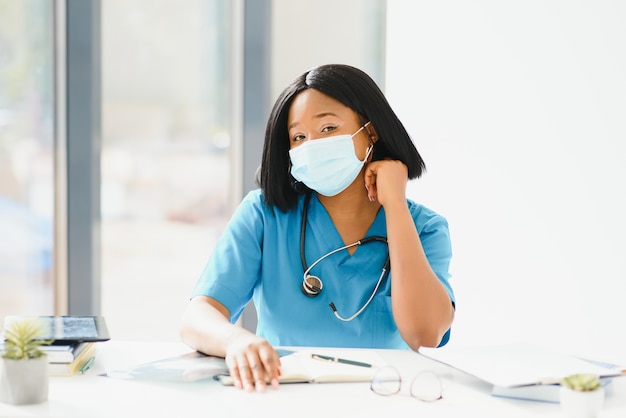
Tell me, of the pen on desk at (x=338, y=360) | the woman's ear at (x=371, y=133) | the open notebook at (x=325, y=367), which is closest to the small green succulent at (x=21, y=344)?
the open notebook at (x=325, y=367)

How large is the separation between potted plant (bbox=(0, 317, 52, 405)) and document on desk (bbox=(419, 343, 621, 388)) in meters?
0.62

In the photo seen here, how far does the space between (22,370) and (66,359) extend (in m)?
0.15

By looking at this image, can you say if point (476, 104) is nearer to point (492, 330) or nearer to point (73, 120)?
point (492, 330)

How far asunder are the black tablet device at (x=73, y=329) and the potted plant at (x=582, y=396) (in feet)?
2.45

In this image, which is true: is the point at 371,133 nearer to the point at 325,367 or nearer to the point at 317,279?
the point at 317,279

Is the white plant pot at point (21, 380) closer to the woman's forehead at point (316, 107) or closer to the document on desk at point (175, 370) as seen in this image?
the document on desk at point (175, 370)

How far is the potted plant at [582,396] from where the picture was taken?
3.31 feet

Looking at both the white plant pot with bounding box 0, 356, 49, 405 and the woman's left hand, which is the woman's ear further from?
the white plant pot with bounding box 0, 356, 49, 405

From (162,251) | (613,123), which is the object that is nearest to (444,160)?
(613,123)

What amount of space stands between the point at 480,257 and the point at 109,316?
1.63 m

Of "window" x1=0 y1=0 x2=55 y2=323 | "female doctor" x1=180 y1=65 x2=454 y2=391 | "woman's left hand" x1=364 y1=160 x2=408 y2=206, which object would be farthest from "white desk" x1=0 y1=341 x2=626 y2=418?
"window" x1=0 y1=0 x2=55 y2=323

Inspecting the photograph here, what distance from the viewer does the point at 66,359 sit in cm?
121

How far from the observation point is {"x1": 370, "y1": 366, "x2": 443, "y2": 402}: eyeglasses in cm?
114

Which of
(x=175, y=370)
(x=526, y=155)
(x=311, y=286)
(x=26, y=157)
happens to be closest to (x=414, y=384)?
(x=175, y=370)
